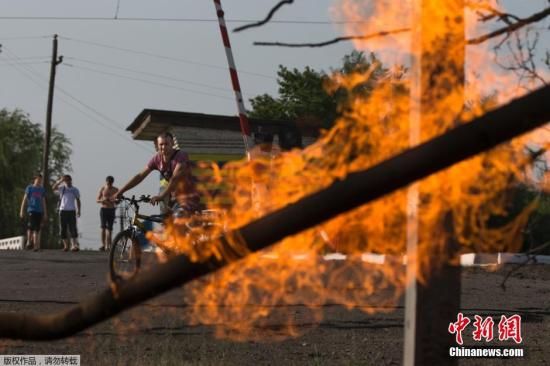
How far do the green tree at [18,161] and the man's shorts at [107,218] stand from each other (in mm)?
33896

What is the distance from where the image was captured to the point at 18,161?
57.5 m

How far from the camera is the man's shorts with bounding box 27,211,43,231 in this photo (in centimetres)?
2117

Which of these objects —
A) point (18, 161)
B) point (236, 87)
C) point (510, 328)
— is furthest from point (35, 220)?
point (18, 161)

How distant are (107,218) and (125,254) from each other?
344 inches

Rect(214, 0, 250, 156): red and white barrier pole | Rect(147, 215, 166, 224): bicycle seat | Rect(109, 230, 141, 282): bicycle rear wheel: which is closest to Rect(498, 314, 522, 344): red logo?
Rect(147, 215, 166, 224): bicycle seat

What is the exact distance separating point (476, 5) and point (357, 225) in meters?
1.21

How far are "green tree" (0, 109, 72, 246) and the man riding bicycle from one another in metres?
43.9

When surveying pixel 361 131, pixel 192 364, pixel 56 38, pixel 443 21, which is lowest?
pixel 192 364

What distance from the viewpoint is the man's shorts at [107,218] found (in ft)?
68.1

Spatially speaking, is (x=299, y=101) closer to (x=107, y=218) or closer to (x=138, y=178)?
(x=107, y=218)

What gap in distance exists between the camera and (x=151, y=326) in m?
9.20

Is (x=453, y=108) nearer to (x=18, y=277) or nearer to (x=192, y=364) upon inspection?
(x=192, y=364)

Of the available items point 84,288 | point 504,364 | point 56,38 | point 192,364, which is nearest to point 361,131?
point 192,364

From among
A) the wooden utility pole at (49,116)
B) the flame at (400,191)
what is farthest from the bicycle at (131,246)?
the wooden utility pole at (49,116)
